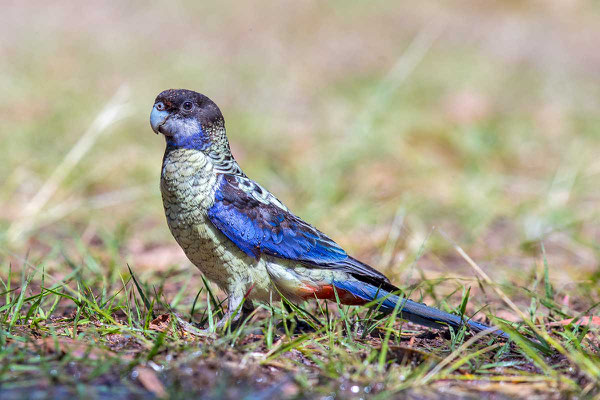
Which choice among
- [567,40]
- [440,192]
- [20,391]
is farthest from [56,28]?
[20,391]

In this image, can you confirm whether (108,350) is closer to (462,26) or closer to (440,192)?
(440,192)

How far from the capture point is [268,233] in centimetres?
311

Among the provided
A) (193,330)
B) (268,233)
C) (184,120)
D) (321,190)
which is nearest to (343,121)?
(321,190)

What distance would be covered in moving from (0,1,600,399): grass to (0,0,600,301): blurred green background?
35mm

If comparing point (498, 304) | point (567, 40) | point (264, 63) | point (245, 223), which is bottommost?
point (498, 304)

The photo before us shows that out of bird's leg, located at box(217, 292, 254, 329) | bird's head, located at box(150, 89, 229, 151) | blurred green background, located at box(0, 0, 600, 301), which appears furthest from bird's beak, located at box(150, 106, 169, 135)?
blurred green background, located at box(0, 0, 600, 301)

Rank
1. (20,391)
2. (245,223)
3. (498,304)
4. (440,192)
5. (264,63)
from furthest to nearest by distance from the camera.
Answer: (264,63) → (440,192) → (498,304) → (245,223) → (20,391)

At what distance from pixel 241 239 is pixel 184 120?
2.10 ft

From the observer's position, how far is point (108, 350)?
2.45 meters

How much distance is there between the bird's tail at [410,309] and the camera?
2914 mm

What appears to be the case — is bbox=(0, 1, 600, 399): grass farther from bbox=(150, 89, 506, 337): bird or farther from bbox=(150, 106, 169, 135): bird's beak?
bbox=(150, 106, 169, 135): bird's beak

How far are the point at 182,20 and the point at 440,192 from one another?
24.2 feet

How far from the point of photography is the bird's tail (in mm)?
2914

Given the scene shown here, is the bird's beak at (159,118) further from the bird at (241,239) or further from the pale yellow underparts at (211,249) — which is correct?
the pale yellow underparts at (211,249)
